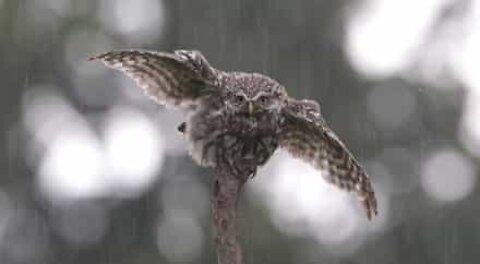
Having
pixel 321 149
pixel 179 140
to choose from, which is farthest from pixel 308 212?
pixel 321 149

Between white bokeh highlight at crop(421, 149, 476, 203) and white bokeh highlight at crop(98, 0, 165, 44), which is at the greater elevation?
white bokeh highlight at crop(98, 0, 165, 44)

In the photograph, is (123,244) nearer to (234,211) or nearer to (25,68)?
(25,68)

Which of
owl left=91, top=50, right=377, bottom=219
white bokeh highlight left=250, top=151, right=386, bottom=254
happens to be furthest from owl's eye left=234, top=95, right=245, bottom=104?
white bokeh highlight left=250, top=151, right=386, bottom=254

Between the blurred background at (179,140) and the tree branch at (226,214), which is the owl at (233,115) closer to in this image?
the tree branch at (226,214)

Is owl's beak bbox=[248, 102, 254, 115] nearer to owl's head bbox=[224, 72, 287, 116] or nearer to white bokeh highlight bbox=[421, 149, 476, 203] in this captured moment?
owl's head bbox=[224, 72, 287, 116]

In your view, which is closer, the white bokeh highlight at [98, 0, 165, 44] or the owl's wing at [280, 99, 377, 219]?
the owl's wing at [280, 99, 377, 219]

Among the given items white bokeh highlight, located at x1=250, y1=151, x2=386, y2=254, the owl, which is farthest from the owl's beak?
white bokeh highlight, located at x1=250, y1=151, x2=386, y2=254

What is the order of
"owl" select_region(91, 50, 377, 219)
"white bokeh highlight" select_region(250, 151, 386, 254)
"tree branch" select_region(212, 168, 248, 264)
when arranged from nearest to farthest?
1. "tree branch" select_region(212, 168, 248, 264)
2. "owl" select_region(91, 50, 377, 219)
3. "white bokeh highlight" select_region(250, 151, 386, 254)

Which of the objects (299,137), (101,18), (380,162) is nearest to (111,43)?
(101,18)

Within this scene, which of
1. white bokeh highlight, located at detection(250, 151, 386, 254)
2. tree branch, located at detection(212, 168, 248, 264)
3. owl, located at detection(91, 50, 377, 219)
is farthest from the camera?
white bokeh highlight, located at detection(250, 151, 386, 254)
